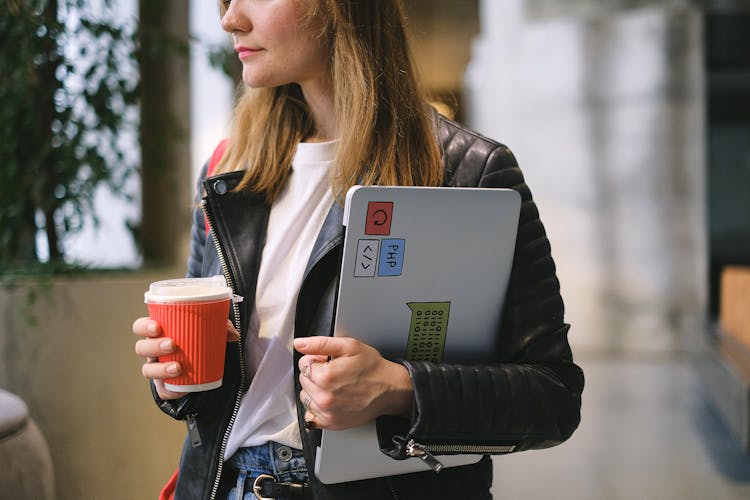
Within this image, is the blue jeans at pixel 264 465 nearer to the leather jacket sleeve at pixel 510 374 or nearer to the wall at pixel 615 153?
the leather jacket sleeve at pixel 510 374

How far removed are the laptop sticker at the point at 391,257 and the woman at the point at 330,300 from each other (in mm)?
103

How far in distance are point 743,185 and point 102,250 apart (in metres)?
6.72

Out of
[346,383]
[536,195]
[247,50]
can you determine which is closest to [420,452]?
[346,383]

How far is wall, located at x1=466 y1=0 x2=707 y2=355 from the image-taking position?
24.8ft

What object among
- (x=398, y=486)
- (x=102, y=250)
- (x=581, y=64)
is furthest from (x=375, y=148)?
(x=581, y=64)

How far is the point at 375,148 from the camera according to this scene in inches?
49.2

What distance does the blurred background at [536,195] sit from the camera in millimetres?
2648

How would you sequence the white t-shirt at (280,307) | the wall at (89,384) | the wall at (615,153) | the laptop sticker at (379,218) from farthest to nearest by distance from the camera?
the wall at (615,153), the wall at (89,384), the white t-shirt at (280,307), the laptop sticker at (379,218)

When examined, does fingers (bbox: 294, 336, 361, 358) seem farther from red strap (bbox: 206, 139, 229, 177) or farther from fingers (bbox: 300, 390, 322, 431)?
red strap (bbox: 206, 139, 229, 177)

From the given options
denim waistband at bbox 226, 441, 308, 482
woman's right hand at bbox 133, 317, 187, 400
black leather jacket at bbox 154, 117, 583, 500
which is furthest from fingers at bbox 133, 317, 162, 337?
denim waistband at bbox 226, 441, 308, 482

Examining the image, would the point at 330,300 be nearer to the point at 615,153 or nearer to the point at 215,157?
the point at 215,157

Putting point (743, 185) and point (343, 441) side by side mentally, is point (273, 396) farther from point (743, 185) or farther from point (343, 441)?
point (743, 185)

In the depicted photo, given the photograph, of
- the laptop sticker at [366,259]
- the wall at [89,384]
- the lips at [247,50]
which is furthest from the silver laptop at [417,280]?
the wall at [89,384]

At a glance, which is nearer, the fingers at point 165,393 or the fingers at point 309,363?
the fingers at point 309,363
